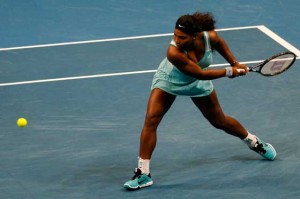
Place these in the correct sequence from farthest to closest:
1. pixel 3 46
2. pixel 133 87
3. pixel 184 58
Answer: pixel 3 46 → pixel 133 87 → pixel 184 58

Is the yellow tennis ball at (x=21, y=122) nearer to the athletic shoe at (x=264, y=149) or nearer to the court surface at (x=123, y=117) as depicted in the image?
the court surface at (x=123, y=117)

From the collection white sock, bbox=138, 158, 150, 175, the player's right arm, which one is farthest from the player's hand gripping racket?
white sock, bbox=138, 158, 150, 175

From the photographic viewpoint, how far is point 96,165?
9719 mm

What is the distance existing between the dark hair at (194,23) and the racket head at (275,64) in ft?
2.32

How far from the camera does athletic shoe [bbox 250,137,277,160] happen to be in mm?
9609

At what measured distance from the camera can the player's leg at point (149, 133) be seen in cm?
904

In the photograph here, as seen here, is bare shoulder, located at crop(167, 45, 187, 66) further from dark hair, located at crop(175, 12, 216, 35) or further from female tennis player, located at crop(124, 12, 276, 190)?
dark hair, located at crop(175, 12, 216, 35)

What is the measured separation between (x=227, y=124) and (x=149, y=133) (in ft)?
2.96

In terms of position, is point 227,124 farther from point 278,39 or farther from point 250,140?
point 278,39

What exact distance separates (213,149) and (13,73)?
12.1ft

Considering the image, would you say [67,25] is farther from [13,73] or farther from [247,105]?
[247,105]

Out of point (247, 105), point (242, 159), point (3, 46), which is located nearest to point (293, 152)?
point (242, 159)

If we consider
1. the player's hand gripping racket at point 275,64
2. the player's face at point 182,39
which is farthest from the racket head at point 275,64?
the player's face at point 182,39

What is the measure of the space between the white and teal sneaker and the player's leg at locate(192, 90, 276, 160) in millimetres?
911
